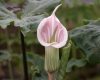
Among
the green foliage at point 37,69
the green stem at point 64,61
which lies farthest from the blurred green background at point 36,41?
the green stem at point 64,61

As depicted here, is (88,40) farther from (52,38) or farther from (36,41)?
(36,41)

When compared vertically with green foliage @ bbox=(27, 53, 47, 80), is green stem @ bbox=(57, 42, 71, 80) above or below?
above

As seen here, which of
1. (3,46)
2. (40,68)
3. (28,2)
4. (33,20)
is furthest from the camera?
(3,46)

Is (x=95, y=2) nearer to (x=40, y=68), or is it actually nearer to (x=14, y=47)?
(x=40, y=68)

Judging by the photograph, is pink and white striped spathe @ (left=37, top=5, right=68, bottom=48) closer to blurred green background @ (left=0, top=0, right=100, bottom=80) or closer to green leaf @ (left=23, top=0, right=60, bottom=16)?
blurred green background @ (left=0, top=0, right=100, bottom=80)

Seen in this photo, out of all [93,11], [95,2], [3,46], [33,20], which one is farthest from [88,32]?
[3,46]

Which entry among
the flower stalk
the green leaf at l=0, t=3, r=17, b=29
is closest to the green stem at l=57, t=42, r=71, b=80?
the flower stalk

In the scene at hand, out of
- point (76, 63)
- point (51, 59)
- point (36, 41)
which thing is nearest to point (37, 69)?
point (76, 63)

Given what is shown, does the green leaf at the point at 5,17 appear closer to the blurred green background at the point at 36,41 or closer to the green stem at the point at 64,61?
the blurred green background at the point at 36,41
